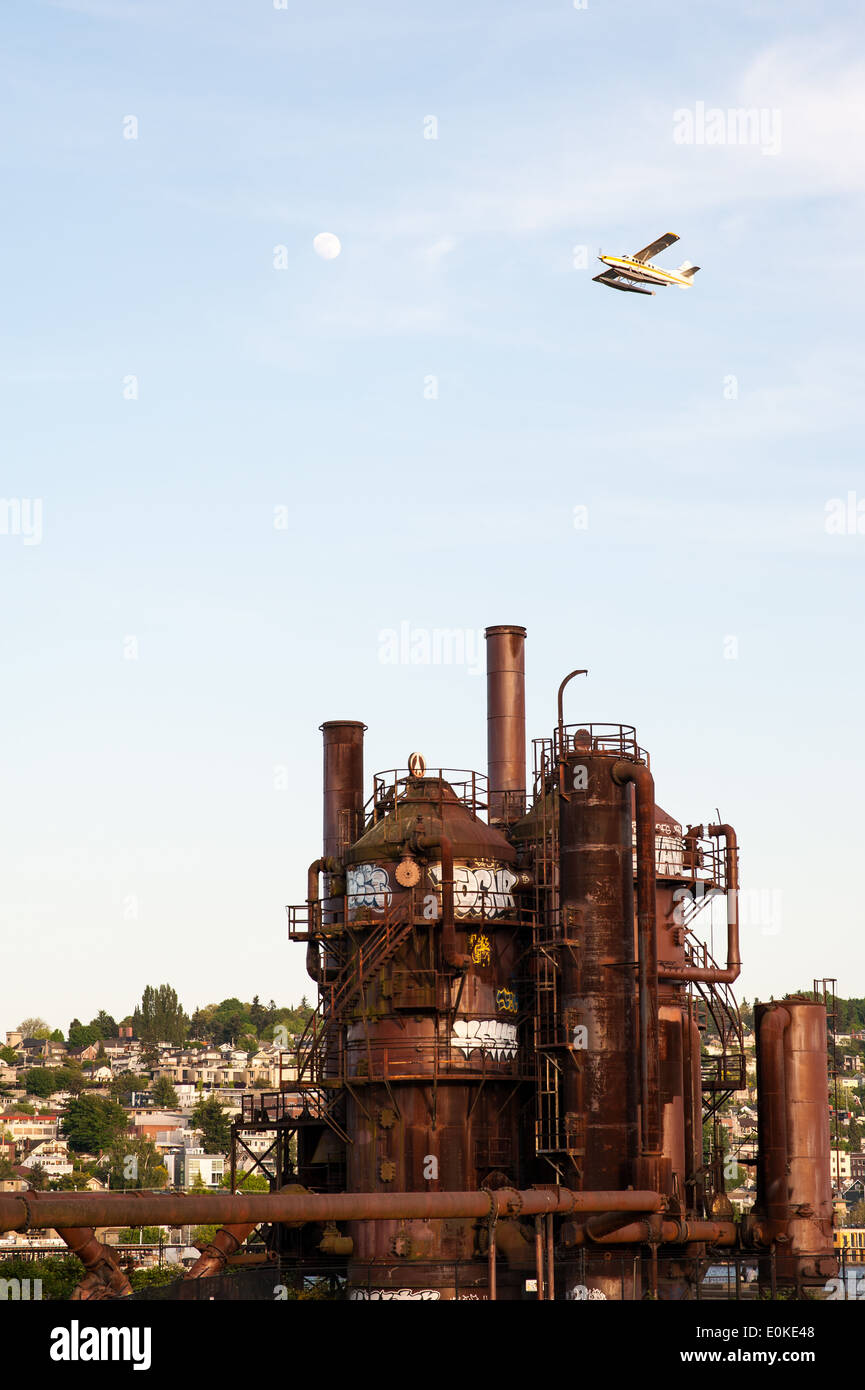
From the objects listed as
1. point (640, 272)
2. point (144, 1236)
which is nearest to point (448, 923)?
point (640, 272)

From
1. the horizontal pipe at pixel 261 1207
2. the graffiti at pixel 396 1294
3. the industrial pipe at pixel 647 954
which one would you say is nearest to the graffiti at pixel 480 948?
the industrial pipe at pixel 647 954

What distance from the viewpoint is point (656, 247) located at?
78812mm

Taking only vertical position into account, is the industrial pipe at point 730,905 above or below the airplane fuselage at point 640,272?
below

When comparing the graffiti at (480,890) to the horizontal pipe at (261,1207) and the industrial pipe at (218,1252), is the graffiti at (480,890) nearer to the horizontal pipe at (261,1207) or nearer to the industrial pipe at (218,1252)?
the horizontal pipe at (261,1207)

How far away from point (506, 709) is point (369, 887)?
11.5 m

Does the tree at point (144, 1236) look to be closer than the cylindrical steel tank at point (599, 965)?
No

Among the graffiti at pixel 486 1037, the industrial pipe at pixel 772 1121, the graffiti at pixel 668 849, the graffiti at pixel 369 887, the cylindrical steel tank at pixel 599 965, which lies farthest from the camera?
the graffiti at pixel 668 849

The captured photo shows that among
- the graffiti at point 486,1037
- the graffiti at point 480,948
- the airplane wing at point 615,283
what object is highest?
the airplane wing at point 615,283

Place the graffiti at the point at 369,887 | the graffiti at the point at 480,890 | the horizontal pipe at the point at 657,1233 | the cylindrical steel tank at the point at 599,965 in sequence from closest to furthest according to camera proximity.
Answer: the horizontal pipe at the point at 657,1233 < the cylindrical steel tank at the point at 599,965 < the graffiti at the point at 480,890 < the graffiti at the point at 369,887

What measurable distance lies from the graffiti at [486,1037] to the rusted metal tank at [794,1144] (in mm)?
8537

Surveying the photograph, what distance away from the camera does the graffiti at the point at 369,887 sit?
61.0 metres
